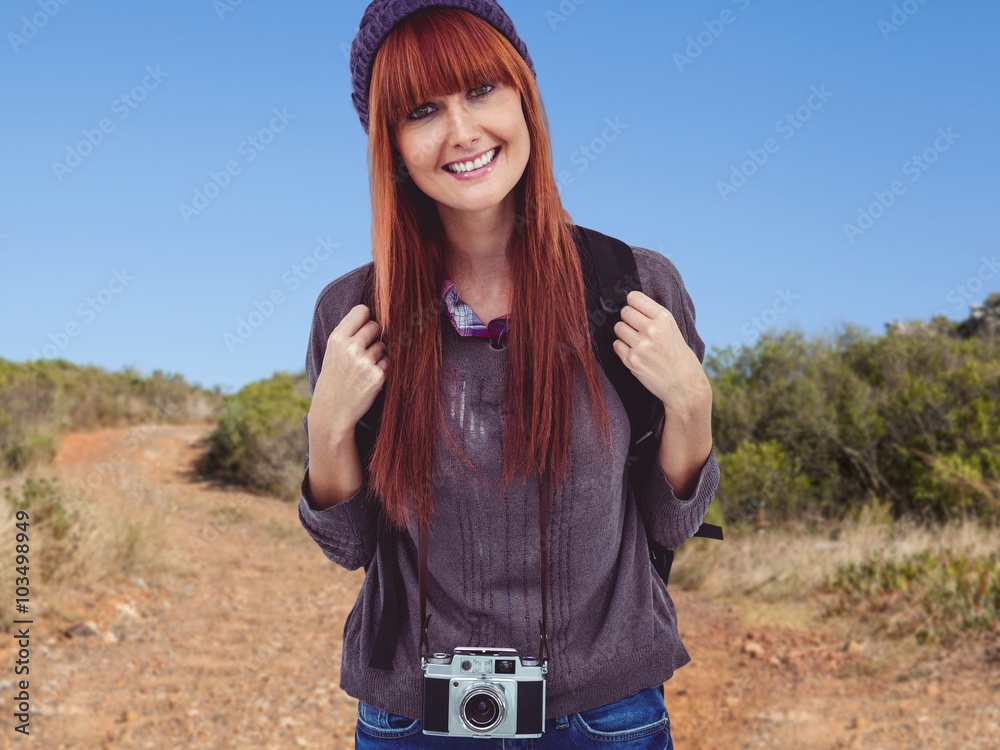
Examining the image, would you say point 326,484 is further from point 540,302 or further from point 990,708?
point 990,708

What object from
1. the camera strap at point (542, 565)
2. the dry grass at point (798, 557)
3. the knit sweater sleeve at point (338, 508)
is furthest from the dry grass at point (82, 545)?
the camera strap at point (542, 565)

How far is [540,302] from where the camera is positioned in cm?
163

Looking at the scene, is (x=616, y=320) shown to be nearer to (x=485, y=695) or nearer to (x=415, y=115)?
(x=415, y=115)

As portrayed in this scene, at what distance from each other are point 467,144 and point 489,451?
55 centimetres

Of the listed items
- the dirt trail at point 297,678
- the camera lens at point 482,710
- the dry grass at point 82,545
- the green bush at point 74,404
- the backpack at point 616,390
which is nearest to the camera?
the camera lens at point 482,710

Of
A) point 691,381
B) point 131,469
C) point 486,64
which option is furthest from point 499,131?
point 131,469

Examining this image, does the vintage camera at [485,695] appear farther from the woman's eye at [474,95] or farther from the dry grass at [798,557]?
the dry grass at [798,557]

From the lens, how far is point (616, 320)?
1.66 metres

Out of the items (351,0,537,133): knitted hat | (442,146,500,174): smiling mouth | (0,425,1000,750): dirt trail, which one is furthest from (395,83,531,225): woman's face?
(0,425,1000,750): dirt trail

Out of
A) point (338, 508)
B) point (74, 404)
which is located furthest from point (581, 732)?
point (74, 404)

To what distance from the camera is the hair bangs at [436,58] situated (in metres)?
1.58

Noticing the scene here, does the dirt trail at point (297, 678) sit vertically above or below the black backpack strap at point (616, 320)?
below

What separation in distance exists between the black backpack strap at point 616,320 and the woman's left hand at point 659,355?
4cm

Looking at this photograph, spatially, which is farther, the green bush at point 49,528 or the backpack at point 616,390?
the green bush at point 49,528
